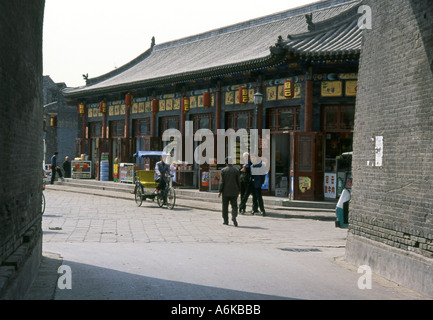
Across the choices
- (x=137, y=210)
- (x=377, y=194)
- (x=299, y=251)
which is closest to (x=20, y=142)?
(x=377, y=194)

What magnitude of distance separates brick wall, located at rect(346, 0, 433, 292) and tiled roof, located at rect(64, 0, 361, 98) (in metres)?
9.03

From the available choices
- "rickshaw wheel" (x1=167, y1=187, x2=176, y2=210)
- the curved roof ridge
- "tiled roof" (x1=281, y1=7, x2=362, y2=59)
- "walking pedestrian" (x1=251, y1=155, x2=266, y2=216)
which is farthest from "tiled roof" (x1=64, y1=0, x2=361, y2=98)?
"rickshaw wheel" (x1=167, y1=187, x2=176, y2=210)

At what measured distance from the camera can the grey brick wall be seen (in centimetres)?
709

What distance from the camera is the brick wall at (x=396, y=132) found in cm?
709

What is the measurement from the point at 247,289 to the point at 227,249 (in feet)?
10.9

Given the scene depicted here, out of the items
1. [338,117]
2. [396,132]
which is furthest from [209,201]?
[396,132]

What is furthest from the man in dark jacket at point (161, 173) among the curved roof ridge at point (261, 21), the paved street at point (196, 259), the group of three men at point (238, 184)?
the curved roof ridge at point (261, 21)

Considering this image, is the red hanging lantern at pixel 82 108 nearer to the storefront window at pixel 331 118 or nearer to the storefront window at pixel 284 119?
the storefront window at pixel 284 119

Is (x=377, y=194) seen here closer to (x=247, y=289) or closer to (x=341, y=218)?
(x=341, y=218)

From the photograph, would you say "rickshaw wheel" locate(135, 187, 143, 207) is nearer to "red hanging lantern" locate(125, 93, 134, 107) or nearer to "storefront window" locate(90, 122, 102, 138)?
"red hanging lantern" locate(125, 93, 134, 107)

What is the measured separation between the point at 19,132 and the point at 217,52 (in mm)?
20371

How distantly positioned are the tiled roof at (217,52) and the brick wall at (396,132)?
29.6 ft

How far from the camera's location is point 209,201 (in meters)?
20.4

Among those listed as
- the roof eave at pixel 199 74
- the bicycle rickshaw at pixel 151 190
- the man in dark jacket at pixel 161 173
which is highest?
the roof eave at pixel 199 74
